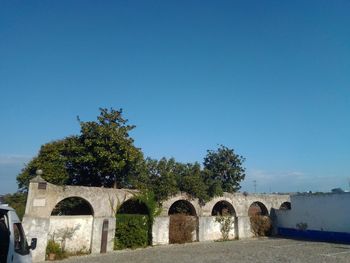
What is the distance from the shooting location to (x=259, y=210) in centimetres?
2795

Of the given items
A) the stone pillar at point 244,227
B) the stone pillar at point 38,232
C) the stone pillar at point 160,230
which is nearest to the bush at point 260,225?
the stone pillar at point 244,227

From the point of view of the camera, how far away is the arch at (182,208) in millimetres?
22875

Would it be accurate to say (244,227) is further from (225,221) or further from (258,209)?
(258,209)

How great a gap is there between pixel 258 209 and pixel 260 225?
2.46 m

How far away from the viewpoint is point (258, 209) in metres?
28.1

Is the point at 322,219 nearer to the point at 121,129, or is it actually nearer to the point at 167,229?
the point at 167,229

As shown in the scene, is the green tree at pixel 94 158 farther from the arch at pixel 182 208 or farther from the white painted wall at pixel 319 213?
the white painted wall at pixel 319 213

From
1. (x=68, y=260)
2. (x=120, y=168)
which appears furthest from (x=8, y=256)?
(x=120, y=168)

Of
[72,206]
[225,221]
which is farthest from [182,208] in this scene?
[72,206]

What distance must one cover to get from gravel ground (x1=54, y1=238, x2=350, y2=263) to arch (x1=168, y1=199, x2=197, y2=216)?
3133mm

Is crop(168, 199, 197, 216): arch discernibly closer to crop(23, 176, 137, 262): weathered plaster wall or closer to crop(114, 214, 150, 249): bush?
crop(114, 214, 150, 249): bush

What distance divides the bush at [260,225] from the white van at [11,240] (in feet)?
67.7

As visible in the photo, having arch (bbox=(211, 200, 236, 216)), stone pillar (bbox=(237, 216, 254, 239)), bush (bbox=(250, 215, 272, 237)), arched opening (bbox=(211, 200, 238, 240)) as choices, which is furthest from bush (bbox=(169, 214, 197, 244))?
bush (bbox=(250, 215, 272, 237))

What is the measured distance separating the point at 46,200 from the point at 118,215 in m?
4.44
